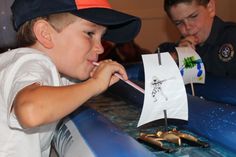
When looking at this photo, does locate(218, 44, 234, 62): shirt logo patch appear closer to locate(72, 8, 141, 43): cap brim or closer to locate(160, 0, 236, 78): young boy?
locate(160, 0, 236, 78): young boy

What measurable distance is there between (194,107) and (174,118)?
15cm

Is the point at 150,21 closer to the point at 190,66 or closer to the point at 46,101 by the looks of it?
the point at 190,66

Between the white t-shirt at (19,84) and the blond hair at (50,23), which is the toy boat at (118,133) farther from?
the blond hair at (50,23)

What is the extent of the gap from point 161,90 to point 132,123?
233 mm

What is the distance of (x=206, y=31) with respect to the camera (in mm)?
1521

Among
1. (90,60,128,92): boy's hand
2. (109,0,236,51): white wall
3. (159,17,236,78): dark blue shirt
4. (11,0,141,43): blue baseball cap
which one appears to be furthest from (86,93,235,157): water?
(109,0,236,51): white wall

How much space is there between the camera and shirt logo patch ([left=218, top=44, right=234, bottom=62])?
1.41 metres

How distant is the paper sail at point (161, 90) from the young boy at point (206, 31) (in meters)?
0.73

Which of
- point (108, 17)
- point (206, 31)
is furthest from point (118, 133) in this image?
point (206, 31)

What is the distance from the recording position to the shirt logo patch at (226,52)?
4.63ft

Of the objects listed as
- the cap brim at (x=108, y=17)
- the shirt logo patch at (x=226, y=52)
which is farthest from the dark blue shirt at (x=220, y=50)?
the cap brim at (x=108, y=17)

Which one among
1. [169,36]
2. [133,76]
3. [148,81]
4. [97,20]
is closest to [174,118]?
[148,81]

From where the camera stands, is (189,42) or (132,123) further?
(189,42)

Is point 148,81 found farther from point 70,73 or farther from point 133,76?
point 133,76
